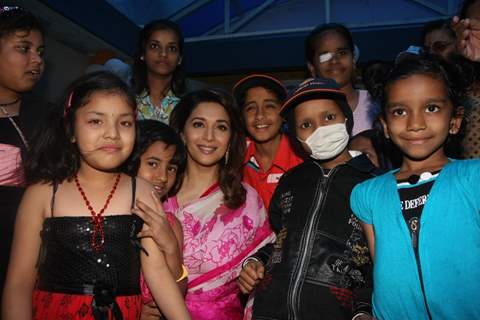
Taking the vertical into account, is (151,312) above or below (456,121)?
below

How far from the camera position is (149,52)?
10.9 feet

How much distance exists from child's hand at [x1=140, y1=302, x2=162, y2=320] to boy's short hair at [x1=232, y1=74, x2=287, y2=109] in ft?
4.25

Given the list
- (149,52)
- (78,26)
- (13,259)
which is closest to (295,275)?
(13,259)

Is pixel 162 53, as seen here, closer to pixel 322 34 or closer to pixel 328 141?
pixel 322 34

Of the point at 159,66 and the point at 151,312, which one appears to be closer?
the point at 151,312

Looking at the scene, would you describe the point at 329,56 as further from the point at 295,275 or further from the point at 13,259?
the point at 13,259

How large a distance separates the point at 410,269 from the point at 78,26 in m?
5.29

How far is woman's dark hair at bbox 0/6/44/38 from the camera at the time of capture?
2.07 metres

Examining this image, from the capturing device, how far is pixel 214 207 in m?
2.29

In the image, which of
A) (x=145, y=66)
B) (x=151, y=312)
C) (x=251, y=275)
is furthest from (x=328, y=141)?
(x=145, y=66)

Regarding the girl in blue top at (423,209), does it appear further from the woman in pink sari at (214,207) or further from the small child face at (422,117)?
the woman in pink sari at (214,207)

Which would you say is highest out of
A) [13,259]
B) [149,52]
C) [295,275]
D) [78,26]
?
[78,26]

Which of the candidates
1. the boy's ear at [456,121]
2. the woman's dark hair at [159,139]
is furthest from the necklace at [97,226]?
the boy's ear at [456,121]

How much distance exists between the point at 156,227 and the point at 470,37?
1485 millimetres
